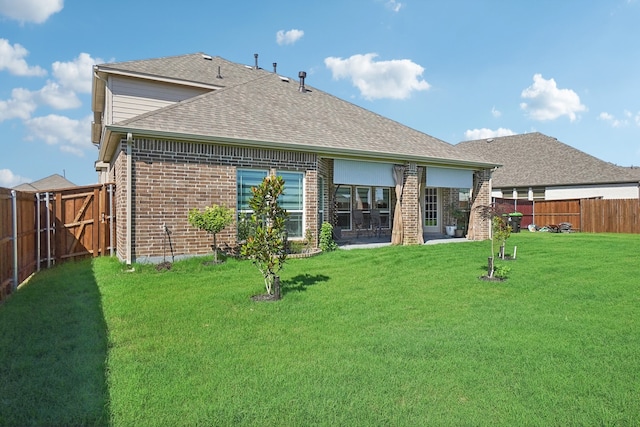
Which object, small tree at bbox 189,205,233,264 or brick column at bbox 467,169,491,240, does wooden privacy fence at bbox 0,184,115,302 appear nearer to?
small tree at bbox 189,205,233,264

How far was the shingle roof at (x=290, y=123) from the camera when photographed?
979 centimetres

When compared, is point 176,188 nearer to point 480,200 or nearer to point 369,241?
point 369,241

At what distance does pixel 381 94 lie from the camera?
21.5 m

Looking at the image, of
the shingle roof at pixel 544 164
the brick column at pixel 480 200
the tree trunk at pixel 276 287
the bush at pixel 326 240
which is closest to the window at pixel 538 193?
the shingle roof at pixel 544 164

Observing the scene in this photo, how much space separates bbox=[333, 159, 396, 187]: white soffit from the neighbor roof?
1.52ft

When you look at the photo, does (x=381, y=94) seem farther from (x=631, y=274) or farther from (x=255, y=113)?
(x=631, y=274)

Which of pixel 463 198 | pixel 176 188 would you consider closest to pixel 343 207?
pixel 463 198

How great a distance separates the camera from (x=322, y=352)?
4047 millimetres

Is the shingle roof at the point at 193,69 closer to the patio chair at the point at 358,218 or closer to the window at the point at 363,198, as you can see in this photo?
the window at the point at 363,198

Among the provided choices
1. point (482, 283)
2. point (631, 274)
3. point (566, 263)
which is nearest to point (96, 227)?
point (482, 283)

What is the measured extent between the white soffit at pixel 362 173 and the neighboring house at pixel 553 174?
37.9 ft

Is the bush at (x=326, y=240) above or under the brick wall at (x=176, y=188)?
under

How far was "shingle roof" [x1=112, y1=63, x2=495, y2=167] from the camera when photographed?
32.1 ft

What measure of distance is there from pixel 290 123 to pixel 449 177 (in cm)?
639
